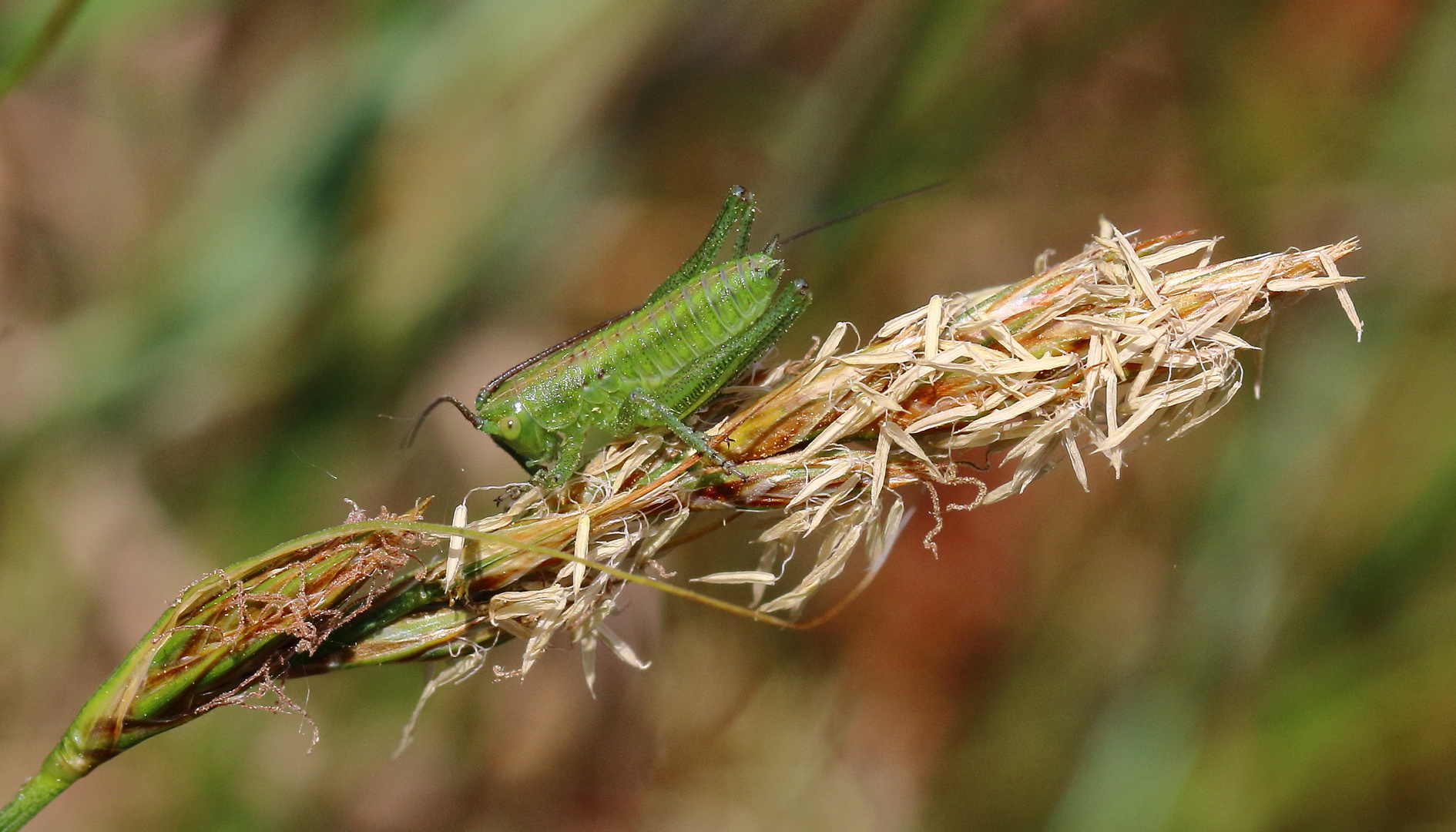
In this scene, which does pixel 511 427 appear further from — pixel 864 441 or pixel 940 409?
pixel 940 409

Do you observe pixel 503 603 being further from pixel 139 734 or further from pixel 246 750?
pixel 246 750

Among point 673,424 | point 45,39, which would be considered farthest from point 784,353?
point 45,39

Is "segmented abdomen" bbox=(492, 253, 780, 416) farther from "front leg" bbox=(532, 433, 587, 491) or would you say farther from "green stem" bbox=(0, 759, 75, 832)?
"green stem" bbox=(0, 759, 75, 832)

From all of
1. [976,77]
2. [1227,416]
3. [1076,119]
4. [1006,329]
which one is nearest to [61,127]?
[976,77]

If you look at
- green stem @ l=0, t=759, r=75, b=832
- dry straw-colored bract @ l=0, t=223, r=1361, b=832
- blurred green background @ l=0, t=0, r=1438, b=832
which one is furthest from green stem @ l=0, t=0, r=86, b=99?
blurred green background @ l=0, t=0, r=1438, b=832

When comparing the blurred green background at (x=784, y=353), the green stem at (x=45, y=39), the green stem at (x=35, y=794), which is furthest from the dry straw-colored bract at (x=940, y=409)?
the blurred green background at (x=784, y=353)
